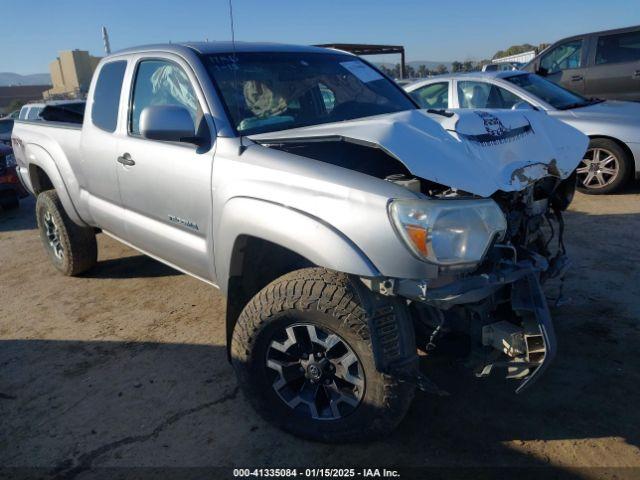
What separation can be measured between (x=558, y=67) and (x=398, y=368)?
8579 millimetres

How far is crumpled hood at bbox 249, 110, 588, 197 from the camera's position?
2199 mm

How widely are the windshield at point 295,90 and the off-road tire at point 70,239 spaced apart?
7.97 ft

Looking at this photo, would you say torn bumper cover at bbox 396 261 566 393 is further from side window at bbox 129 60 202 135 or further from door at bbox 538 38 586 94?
door at bbox 538 38 586 94

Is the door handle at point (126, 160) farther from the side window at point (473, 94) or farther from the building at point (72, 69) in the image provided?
the building at point (72, 69)

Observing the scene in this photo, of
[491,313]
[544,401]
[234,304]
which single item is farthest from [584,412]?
[234,304]

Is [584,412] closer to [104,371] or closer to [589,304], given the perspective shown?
[589,304]

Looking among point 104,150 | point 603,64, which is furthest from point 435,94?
point 104,150

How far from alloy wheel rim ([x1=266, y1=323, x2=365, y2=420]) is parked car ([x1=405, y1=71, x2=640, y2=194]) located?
4728 mm

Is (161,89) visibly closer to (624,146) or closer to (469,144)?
(469,144)

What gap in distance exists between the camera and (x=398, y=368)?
2191mm

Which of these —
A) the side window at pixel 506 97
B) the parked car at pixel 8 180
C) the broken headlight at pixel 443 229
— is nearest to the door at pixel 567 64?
the side window at pixel 506 97

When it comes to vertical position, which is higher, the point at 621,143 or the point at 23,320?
the point at 621,143

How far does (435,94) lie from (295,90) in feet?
13.7

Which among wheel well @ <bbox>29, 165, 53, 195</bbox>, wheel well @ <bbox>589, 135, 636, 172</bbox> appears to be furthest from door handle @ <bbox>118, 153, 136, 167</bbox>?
wheel well @ <bbox>589, 135, 636, 172</bbox>
